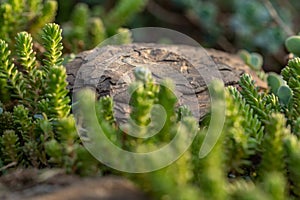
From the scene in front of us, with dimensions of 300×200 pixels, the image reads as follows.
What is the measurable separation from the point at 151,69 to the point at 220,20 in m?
1.75

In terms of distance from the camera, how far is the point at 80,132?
1381mm

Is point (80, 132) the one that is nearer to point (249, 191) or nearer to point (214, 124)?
point (214, 124)

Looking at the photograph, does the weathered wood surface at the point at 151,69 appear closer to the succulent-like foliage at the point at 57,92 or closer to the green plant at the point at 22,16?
the succulent-like foliage at the point at 57,92

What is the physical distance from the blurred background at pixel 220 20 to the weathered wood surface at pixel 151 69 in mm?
602

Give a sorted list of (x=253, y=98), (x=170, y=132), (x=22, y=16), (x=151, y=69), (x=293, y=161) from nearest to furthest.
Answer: (x=293, y=161)
(x=170, y=132)
(x=253, y=98)
(x=151, y=69)
(x=22, y=16)

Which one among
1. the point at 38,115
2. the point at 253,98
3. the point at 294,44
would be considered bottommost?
the point at 38,115

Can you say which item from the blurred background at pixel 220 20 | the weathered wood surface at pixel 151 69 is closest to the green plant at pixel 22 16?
the blurred background at pixel 220 20

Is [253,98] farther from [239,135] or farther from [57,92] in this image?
[57,92]

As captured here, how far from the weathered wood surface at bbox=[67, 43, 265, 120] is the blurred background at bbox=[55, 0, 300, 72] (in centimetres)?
60

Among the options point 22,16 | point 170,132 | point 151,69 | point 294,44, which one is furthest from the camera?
point 22,16

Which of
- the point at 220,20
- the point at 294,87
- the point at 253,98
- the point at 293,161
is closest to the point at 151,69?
the point at 253,98

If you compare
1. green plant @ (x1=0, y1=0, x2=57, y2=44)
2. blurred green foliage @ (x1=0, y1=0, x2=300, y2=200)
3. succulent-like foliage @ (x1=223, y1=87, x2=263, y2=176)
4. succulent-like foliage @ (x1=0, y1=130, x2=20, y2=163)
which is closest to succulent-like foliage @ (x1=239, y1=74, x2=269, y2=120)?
blurred green foliage @ (x1=0, y1=0, x2=300, y2=200)

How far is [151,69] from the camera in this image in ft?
5.37

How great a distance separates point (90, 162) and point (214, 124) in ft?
1.07
